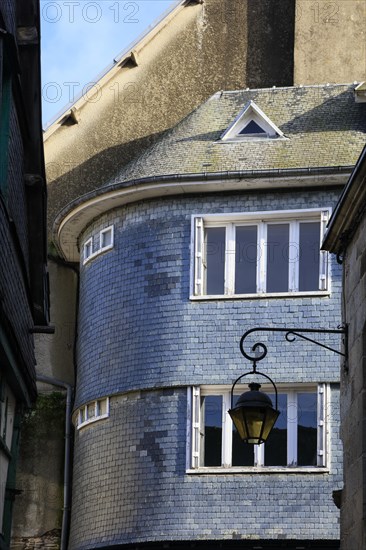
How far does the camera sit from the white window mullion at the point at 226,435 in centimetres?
2295

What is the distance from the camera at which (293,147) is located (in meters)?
25.0

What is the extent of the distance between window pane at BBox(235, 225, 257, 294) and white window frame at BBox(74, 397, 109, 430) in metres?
3.19

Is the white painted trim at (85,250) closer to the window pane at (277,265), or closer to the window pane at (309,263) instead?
the window pane at (277,265)

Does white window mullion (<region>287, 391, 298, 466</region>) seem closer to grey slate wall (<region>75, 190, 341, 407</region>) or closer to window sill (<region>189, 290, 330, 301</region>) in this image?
grey slate wall (<region>75, 190, 341, 407</region>)

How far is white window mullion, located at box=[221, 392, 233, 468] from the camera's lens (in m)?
23.0

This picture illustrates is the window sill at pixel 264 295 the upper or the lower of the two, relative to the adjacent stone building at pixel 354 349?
upper

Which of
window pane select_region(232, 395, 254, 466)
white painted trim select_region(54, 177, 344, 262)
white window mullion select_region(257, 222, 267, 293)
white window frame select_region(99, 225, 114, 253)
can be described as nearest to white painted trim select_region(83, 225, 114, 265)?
white window frame select_region(99, 225, 114, 253)

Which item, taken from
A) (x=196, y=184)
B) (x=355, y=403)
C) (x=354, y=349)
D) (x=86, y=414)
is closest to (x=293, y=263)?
(x=196, y=184)

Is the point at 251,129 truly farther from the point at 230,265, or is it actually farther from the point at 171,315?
the point at 171,315

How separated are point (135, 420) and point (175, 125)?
7.09 m

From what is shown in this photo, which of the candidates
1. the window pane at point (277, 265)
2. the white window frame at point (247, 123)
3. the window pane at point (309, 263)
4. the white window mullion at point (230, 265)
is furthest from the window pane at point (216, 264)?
the white window frame at point (247, 123)

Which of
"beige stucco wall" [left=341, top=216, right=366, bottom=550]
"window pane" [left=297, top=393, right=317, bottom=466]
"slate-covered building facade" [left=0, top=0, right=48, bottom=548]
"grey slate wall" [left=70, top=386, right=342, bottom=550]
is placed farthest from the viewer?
"window pane" [left=297, top=393, right=317, bottom=466]

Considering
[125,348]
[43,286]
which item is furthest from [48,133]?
[43,286]

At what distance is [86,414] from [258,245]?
4.54 metres
